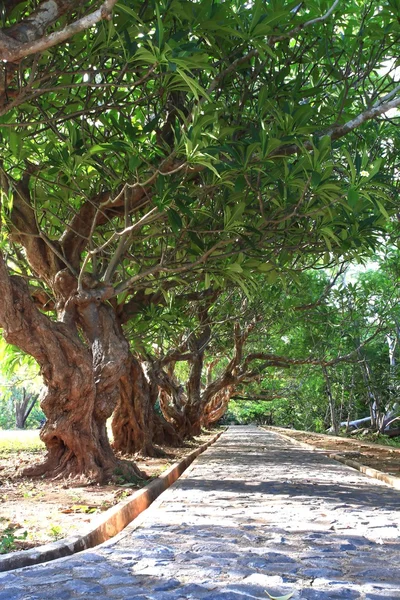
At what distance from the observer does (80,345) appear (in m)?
7.04

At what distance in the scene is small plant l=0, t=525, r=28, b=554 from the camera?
3.76 metres

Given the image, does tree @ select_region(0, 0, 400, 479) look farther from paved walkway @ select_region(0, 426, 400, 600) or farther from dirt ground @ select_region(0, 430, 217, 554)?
paved walkway @ select_region(0, 426, 400, 600)

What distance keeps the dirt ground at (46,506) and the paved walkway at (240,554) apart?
16.6 inches

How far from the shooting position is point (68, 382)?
688 cm

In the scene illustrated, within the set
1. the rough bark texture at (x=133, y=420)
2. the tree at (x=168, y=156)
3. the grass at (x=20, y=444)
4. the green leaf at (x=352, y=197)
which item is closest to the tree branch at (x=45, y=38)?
the tree at (x=168, y=156)

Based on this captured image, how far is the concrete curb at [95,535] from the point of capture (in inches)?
138

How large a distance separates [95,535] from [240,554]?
1.09m

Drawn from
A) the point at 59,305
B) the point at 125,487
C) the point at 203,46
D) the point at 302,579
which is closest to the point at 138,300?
the point at 59,305

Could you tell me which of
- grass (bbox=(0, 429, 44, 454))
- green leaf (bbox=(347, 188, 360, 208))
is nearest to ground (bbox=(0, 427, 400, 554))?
green leaf (bbox=(347, 188, 360, 208))

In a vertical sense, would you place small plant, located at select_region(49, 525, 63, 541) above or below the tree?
below

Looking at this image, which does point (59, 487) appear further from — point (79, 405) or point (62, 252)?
point (62, 252)

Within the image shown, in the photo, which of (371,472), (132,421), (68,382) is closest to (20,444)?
(132,421)

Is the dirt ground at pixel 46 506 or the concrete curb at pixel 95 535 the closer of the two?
the concrete curb at pixel 95 535

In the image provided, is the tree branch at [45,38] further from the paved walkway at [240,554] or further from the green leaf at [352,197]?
the paved walkway at [240,554]
